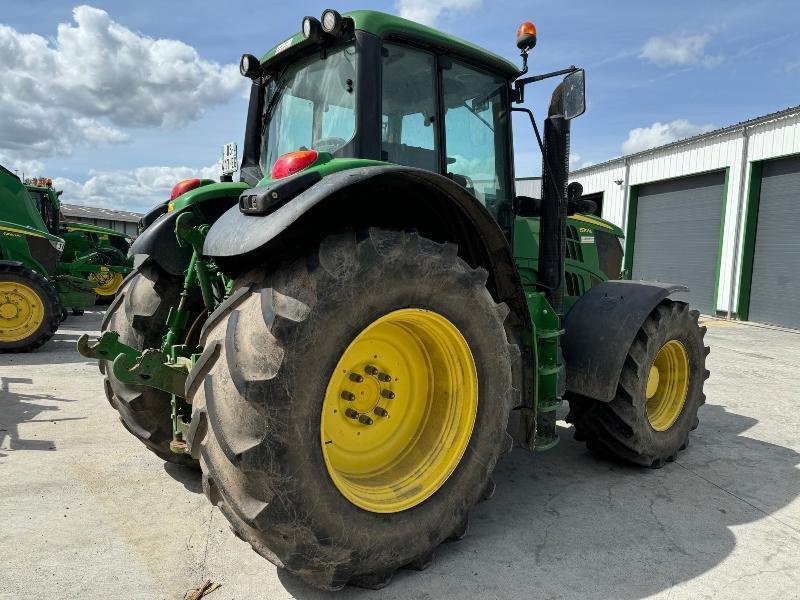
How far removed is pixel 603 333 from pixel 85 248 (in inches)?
530

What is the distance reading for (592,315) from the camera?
3.57 meters

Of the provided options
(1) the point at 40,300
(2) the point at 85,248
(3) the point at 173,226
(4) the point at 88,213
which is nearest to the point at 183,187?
(3) the point at 173,226

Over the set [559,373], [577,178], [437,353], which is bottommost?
[559,373]

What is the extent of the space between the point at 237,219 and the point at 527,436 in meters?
1.90

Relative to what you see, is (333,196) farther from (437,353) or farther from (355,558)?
(355,558)

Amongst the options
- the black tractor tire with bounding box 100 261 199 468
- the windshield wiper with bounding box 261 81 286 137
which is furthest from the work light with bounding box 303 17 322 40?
the black tractor tire with bounding box 100 261 199 468

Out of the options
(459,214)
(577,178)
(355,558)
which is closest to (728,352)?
(459,214)

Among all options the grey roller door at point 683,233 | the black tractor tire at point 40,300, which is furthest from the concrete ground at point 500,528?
the grey roller door at point 683,233

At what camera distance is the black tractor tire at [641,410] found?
137 inches

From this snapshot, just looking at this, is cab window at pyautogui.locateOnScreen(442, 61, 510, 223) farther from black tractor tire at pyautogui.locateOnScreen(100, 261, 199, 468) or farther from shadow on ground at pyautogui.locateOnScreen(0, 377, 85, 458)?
shadow on ground at pyautogui.locateOnScreen(0, 377, 85, 458)

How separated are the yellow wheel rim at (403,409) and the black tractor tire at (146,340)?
122 centimetres

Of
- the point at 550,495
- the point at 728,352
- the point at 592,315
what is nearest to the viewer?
the point at 550,495

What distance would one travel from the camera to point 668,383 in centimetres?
401

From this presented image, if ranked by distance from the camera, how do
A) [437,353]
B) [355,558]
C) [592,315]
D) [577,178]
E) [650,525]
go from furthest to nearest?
[577,178] < [592,315] < [650,525] < [437,353] < [355,558]
